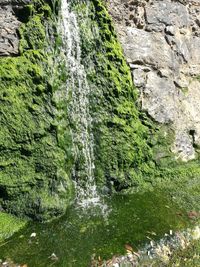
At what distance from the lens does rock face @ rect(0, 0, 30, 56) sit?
637 centimetres

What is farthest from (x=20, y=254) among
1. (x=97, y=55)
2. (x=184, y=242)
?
(x=97, y=55)

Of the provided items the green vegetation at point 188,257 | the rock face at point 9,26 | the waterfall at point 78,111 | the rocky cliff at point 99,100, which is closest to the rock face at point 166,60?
the rocky cliff at point 99,100

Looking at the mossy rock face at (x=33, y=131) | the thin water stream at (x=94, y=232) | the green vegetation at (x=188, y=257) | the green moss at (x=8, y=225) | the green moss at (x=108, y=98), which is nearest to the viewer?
the green vegetation at (x=188, y=257)

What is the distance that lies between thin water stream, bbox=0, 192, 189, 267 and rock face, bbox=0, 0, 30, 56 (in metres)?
3.57

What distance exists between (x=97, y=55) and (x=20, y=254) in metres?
4.41

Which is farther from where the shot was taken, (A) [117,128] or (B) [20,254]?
(A) [117,128]

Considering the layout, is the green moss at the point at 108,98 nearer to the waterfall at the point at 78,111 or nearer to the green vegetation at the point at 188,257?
the waterfall at the point at 78,111

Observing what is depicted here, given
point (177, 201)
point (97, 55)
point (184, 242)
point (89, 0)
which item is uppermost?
point (89, 0)

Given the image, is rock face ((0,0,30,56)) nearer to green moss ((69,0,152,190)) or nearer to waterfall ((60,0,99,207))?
waterfall ((60,0,99,207))

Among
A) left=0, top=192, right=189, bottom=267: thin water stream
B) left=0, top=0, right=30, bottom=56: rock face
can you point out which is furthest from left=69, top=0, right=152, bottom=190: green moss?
left=0, top=0, right=30, bottom=56: rock face

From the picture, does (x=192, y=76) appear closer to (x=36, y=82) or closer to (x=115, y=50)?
(x=115, y=50)

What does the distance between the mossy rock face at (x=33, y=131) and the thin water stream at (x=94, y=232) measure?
19.5 inches

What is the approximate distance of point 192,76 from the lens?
8.64m

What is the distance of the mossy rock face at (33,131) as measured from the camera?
6.16m
